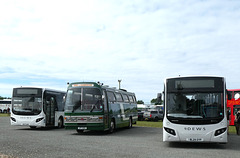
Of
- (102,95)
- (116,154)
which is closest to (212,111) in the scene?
(116,154)

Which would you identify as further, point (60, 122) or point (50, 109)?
point (60, 122)

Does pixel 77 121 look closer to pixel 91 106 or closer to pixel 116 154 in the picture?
pixel 91 106

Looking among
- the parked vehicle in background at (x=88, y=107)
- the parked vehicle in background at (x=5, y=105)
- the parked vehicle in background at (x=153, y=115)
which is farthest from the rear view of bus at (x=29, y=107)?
the parked vehicle in background at (x=5, y=105)

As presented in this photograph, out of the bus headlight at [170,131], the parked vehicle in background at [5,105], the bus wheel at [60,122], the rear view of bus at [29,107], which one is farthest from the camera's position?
the parked vehicle in background at [5,105]

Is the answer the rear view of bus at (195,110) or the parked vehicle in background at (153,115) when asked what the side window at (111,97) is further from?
the parked vehicle in background at (153,115)

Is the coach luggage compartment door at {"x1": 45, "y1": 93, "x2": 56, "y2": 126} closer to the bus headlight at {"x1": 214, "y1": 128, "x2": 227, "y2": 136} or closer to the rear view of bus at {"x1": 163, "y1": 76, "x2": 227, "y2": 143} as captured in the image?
the rear view of bus at {"x1": 163, "y1": 76, "x2": 227, "y2": 143}

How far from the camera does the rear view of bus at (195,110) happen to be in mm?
12303

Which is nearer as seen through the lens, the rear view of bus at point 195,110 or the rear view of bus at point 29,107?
the rear view of bus at point 195,110

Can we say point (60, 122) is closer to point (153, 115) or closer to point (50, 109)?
point (50, 109)

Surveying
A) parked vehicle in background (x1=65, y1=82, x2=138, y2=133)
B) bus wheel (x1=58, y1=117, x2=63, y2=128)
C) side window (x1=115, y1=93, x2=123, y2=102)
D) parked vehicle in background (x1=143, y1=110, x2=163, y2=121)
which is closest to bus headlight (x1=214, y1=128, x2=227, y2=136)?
parked vehicle in background (x1=65, y1=82, x2=138, y2=133)

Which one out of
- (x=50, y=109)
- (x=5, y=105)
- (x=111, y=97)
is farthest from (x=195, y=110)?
(x=5, y=105)

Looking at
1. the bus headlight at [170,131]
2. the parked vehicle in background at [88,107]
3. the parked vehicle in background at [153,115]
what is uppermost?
the parked vehicle in background at [88,107]

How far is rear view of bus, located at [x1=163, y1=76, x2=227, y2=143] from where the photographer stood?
12303 mm

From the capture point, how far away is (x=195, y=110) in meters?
12.6
